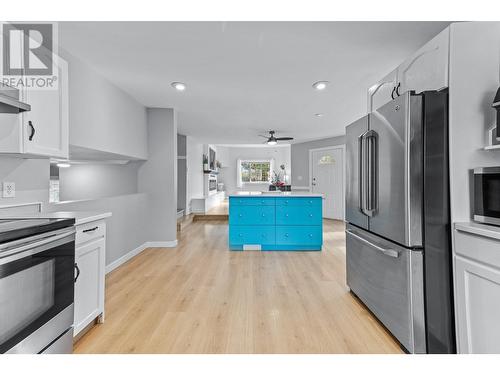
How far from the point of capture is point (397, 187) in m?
1.69

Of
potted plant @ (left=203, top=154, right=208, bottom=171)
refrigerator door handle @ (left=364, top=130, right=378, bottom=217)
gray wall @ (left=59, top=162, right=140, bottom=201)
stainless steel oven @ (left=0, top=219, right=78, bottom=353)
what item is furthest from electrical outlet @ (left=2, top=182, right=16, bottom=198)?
potted plant @ (left=203, top=154, right=208, bottom=171)

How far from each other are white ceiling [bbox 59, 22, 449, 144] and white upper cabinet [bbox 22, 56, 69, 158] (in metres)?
0.55

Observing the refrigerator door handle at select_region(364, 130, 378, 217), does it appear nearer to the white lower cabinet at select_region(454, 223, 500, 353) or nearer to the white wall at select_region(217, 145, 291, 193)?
the white lower cabinet at select_region(454, 223, 500, 353)

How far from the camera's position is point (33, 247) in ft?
4.14

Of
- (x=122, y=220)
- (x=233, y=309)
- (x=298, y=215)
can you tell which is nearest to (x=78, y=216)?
(x=233, y=309)

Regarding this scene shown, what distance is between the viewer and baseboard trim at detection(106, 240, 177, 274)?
3213mm

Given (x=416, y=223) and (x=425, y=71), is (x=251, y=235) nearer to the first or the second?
(x=416, y=223)

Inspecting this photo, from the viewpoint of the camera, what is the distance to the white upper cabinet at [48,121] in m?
1.62

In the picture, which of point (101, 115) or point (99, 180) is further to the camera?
point (99, 180)

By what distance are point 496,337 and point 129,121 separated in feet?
13.4

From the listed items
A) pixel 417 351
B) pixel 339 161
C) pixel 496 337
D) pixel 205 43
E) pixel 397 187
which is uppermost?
pixel 205 43

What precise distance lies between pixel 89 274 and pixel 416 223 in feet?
7.23
